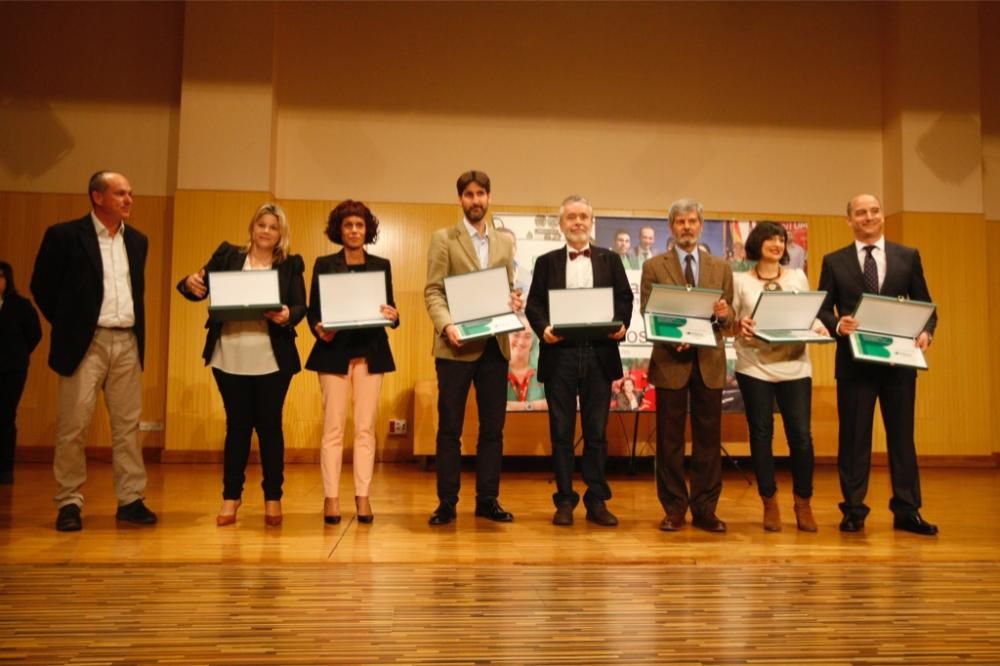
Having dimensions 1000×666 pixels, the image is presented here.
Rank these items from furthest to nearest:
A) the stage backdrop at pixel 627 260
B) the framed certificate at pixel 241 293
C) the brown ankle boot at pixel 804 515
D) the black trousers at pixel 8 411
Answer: the stage backdrop at pixel 627 260, the black trousers at pixel 8 411, the brown ankle boot at pixel 804 515, the framed certificate at pixel 241 293

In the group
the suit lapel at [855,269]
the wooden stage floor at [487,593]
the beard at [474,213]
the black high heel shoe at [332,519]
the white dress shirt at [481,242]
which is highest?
the beard at [474,213]

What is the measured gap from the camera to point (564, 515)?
362 centimetres

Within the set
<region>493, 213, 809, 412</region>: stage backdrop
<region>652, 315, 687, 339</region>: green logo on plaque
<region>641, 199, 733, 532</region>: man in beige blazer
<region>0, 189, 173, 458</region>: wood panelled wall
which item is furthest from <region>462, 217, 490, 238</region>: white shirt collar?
<region>0, 189, 173, 458</region>: wood panelled wall

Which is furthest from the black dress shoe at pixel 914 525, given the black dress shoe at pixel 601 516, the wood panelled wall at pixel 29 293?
the wood panelled wall at pixel 29 293

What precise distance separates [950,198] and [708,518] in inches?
181

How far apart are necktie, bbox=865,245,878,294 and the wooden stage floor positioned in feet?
3.66

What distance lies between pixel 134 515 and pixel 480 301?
184 cm

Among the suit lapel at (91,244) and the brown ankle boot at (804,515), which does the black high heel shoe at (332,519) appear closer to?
the suit lapel at (91,244)

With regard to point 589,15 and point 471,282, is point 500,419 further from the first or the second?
point 589,15

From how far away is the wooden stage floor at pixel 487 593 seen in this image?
2.05 meters

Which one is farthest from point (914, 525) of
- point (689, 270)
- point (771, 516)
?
point (689, 270)

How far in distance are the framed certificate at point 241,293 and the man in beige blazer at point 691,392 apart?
1639 millimetres

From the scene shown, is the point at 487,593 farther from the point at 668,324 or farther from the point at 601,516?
the point at 668,324

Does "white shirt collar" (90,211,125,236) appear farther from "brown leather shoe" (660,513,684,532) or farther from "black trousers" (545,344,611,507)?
"brown leather shoe" (660,513,684,532)
